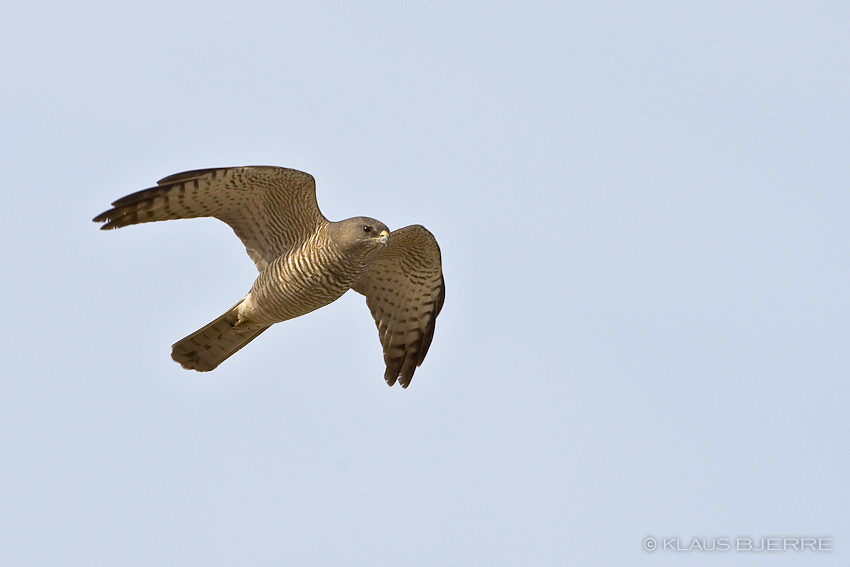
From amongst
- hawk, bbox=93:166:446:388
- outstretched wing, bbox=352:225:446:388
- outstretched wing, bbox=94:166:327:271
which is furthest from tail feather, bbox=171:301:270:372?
outstretched wing, bbox=352:225:446:388

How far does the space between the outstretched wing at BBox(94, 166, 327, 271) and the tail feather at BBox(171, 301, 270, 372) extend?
1.02 meters

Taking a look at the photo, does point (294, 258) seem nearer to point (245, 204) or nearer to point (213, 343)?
point (245, 204)

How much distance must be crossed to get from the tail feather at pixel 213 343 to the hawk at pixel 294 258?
0.01m

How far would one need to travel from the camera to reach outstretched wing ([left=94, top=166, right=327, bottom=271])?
69.3 feet

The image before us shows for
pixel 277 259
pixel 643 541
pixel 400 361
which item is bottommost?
pixel 643 541

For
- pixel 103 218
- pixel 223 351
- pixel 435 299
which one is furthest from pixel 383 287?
pixel 103 218

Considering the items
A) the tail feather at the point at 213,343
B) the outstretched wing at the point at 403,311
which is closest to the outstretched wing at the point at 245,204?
the tail feather at the point at 213,343

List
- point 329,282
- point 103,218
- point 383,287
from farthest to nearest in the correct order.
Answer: point 383,287
point 329,282
point 103,218

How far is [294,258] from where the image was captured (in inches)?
868

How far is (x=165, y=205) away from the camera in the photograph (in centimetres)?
2127

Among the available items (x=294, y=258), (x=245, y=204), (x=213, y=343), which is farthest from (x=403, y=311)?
(x=245, y=204)

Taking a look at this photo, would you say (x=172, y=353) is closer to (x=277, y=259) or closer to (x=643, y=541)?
(x=277, y=259)

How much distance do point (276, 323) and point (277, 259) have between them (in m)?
1.14

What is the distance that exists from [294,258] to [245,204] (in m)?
1.00
